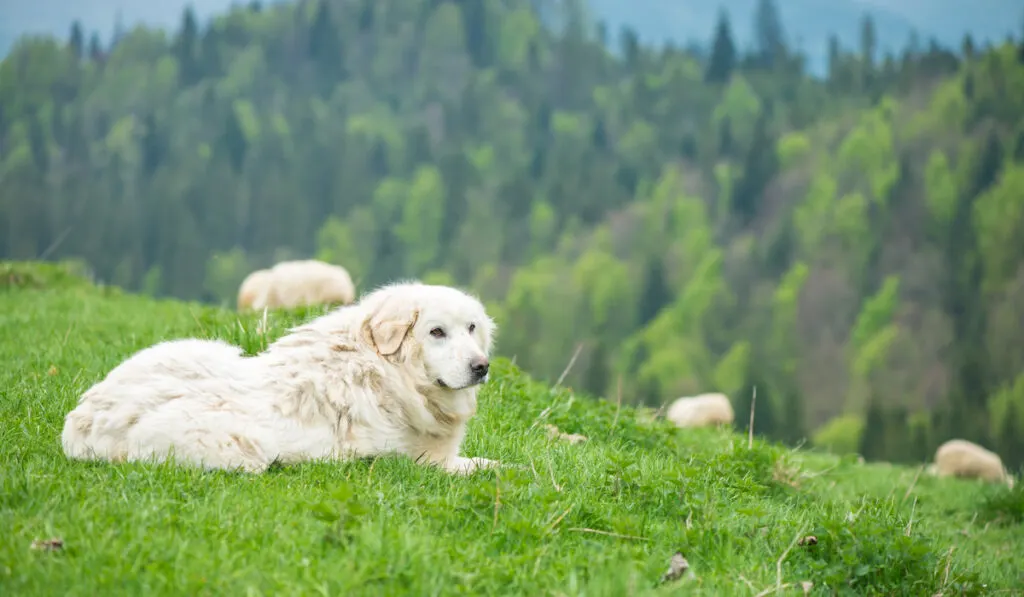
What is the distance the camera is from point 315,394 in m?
7.59

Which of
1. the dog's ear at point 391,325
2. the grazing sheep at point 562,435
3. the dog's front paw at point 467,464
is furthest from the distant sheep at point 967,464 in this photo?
the dog's ear at point 391,325

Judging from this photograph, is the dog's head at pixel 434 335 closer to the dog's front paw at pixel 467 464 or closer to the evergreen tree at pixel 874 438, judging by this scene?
the dog's front paw at pixel 467 464

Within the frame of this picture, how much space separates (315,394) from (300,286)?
13082 mm

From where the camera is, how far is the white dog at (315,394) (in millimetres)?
6992

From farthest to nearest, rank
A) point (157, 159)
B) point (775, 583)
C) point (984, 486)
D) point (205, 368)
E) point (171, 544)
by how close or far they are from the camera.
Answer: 1. point (157, 159)
2. point (984, 486)
3. point (205, 368)
4. point (775, 583)
5. point (171, 544)

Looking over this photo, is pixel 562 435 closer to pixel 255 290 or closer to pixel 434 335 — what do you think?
pixel 434 335

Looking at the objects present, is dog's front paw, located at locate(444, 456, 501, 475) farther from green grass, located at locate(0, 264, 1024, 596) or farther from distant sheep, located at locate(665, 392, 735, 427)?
distant sheep, located at locate(665, 392, 735, 427)

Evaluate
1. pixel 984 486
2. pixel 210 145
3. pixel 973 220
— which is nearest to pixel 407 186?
pixel 210 145

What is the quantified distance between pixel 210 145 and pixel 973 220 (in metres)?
139

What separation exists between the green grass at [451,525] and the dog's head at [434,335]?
788 mm

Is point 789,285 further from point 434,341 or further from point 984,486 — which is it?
point 434,341

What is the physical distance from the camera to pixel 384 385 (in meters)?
7.83

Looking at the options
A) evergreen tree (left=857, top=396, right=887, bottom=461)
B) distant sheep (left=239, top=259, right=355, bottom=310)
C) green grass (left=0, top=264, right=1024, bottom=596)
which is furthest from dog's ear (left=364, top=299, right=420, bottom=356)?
evergreen tree (left=857, top=396, right=887, bottom=461)

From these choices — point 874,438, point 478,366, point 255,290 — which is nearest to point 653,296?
point 874,438
